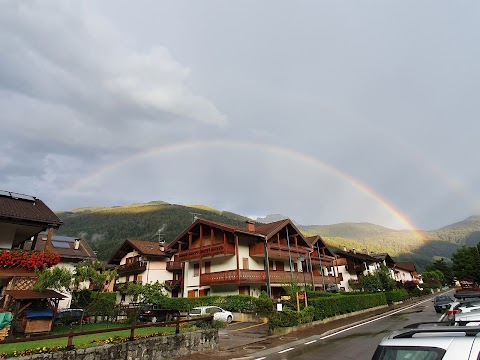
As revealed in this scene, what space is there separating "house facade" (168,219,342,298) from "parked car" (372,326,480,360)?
27.0 m

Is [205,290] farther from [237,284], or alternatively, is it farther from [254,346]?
[254,346]

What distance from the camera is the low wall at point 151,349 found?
32.1ft

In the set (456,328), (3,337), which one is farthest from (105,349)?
(456,328)

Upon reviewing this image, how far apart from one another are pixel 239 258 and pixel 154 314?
1076 centimetres

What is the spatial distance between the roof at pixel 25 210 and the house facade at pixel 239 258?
57.5ft

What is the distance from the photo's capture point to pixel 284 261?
39719 mm

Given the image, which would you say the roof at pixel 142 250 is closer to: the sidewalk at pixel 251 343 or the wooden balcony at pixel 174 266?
the wooden balcony at pixel 174 266

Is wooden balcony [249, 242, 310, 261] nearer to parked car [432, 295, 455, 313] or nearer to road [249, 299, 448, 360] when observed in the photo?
parked car [432, 295, 455, 313]

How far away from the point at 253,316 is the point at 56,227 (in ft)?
57.3

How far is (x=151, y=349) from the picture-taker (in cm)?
1180

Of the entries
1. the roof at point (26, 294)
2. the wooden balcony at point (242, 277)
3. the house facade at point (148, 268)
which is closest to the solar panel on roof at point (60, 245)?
the house facade at point (148, 268)

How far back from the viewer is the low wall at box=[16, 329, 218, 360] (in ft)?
32.1

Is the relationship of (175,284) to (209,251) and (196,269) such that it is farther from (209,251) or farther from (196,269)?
(209,251)

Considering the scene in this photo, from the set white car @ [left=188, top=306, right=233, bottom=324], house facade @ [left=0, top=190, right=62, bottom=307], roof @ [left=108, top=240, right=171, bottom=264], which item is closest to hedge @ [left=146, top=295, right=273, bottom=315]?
white car @ [left=188, top=306, right=233, bottom=324]
